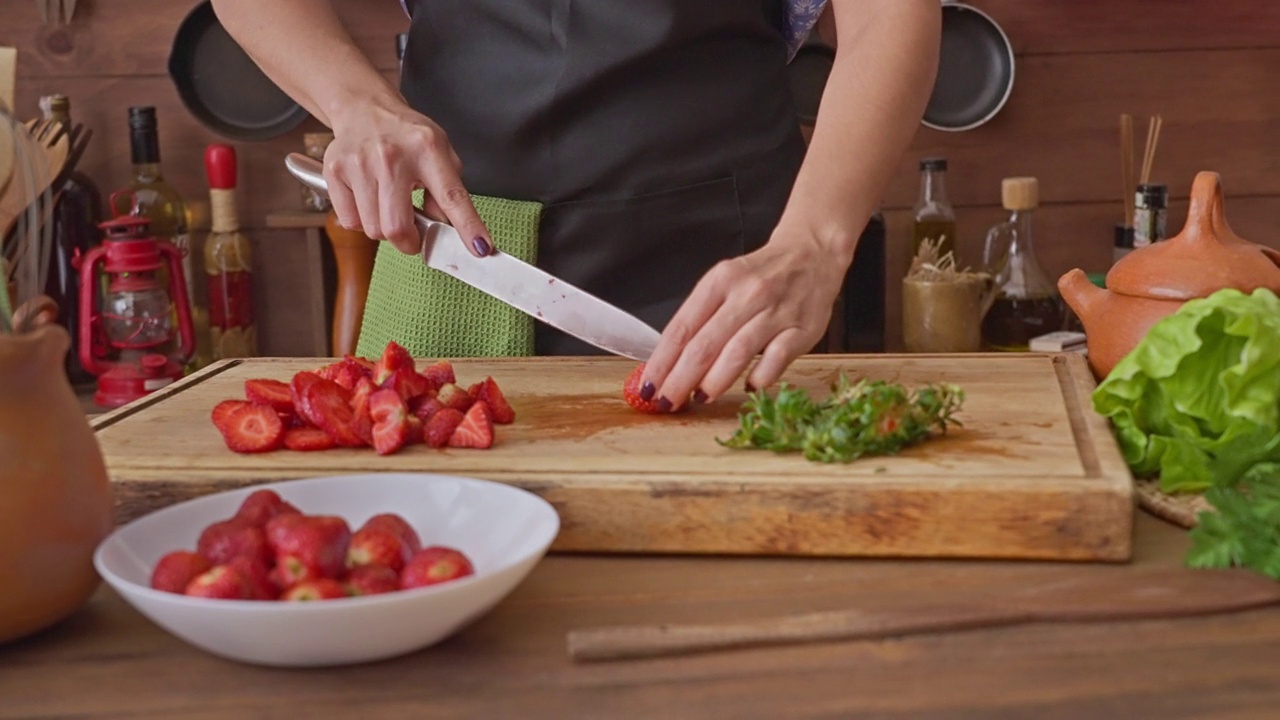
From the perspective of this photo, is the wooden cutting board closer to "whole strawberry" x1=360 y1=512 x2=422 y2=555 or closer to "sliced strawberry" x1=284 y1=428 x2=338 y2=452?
"sliced strawberry" x1=284 y1=428 x2=338 y2=452

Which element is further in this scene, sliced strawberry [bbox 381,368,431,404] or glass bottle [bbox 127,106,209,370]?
glass bottle [bbox 127,106,209,370]

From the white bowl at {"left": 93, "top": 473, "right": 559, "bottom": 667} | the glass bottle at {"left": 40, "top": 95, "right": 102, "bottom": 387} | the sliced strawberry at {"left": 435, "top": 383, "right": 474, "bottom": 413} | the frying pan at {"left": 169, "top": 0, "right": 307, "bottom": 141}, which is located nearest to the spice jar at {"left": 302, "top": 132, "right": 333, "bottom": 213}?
the frying pan at {"left": 169, "top": 0, "right": 307, "bottom": 141}

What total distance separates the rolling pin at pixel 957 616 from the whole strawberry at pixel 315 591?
14cm

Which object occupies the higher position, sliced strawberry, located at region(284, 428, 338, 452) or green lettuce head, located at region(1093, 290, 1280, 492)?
green lettuce head, located at region(1093, 290, 1280, 492)

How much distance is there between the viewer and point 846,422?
105 cm

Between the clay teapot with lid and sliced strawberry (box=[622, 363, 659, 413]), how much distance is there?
0.44m

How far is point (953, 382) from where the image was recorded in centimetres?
138


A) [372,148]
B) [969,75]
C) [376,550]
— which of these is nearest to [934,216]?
[969,75]

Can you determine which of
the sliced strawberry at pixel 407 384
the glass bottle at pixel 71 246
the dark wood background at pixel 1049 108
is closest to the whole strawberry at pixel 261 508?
the sliced strawberry at pixel 407 384

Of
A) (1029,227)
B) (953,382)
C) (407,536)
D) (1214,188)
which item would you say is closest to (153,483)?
(407,536)

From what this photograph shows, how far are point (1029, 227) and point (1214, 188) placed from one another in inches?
49.7

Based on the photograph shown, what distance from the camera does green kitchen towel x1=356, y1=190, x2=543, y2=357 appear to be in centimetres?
158

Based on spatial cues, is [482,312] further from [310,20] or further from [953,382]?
[953,382]

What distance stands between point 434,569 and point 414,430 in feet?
1.33
